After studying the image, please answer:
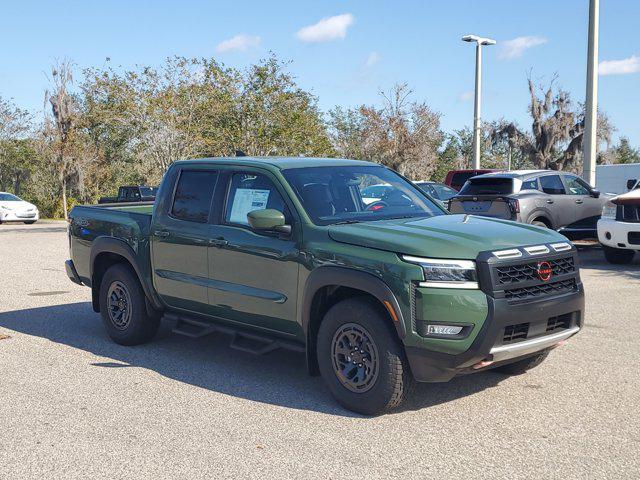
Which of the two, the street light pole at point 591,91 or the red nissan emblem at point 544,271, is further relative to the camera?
the street light pole at point 591,91

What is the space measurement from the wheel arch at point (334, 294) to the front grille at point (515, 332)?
0.71 meters

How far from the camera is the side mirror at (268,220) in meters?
5.81

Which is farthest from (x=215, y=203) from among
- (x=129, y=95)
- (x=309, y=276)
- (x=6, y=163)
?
(x=6, y=163)

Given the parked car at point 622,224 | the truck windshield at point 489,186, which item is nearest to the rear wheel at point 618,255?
the parked car at point 622,224

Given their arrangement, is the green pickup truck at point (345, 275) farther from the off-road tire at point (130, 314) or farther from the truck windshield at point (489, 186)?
the truck windshield at point (489, 186)

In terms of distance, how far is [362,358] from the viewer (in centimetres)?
541

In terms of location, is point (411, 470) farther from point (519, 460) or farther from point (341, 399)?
point (341, 399)

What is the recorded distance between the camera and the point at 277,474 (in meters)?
4.34

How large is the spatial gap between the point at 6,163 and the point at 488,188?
39.2 meters

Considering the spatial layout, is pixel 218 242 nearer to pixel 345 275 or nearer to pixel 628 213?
pixel 345 275

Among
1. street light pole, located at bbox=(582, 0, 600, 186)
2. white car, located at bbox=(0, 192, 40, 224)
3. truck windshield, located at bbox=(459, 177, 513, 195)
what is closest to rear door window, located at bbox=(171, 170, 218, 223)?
truck windshield, located at bbox=(459, 177, 513, 195)

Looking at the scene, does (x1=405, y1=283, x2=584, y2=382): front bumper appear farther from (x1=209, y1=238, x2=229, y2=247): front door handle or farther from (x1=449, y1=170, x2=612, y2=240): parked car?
(x1=449, y1=170, x2=612, y2=240): parked car

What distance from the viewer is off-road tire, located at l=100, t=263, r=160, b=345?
295 inches

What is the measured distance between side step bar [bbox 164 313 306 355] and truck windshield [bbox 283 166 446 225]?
3.31 ft
